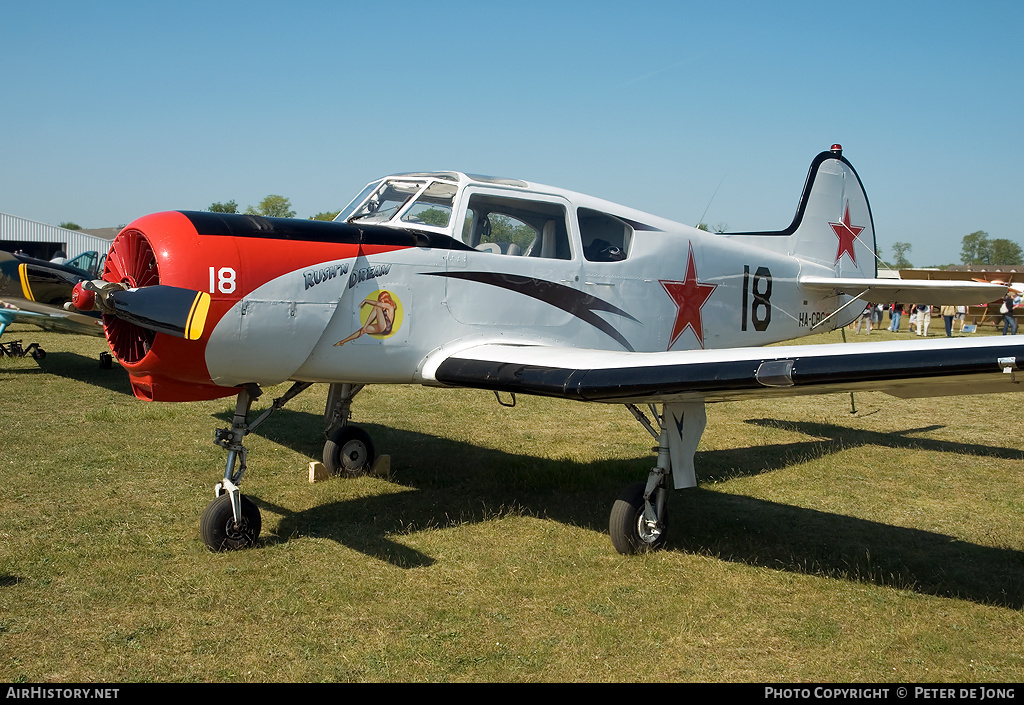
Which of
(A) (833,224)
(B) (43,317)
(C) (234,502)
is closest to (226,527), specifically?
(C) (234,502)

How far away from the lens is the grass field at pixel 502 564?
4.04m

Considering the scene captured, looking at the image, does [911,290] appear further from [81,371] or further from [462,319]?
[81,371]

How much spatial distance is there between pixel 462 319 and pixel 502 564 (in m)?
1.90

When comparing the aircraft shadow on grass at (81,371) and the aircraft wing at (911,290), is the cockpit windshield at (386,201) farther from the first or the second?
the aircraft shadow on grass at (81,371)

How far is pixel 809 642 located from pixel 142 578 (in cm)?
407

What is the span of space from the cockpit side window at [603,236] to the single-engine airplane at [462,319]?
0.8 inches

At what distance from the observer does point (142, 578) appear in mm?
4957

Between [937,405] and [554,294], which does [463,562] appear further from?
[937,405]

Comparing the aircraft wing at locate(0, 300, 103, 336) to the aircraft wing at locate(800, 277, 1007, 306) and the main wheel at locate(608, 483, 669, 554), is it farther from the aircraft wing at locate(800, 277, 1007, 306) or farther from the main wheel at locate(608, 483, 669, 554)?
the aircraft wing at locate(800, 277, 1007, 306)

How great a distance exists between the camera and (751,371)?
4.58 metres

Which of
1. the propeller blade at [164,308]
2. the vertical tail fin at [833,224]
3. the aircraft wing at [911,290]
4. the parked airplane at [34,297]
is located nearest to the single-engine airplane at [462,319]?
the propeller blade at [164,308]

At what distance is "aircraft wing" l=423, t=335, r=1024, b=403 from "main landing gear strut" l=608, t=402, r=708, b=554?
1.78 feet

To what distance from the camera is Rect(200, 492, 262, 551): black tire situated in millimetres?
5441

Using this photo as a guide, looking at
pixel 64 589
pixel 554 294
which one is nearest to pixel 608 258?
pixel 554 294
